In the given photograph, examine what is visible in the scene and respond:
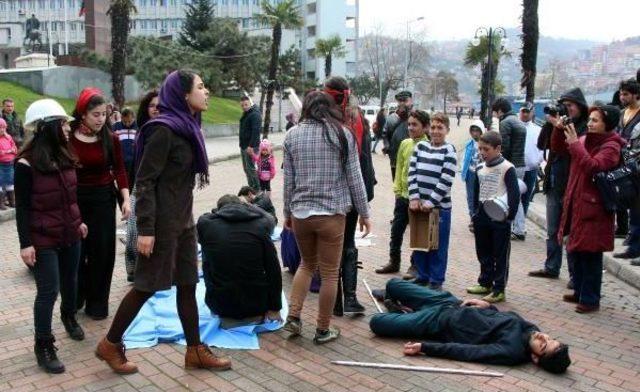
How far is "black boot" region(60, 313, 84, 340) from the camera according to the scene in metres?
4.73

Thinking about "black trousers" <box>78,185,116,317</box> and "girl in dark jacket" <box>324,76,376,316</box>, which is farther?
"girl in dark jacket" <box>324,76,376,316</box>

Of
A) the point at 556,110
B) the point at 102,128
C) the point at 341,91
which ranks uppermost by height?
the point at 341,91

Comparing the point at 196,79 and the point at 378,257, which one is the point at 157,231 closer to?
the point at 196,79

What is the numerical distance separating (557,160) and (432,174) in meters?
1.50

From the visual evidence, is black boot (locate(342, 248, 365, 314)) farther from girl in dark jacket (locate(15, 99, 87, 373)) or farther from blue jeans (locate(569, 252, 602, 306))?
girl in dark jacket (locate(15, 99, 87, 373))

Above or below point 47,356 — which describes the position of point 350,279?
above

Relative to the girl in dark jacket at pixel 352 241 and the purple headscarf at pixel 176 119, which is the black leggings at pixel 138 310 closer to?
the purple headscarf at pixel 176 119

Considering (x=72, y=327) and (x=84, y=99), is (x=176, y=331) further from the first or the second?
(x=84, y=99)

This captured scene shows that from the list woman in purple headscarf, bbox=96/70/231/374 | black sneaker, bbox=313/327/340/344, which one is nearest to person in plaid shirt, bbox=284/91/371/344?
black sneaker, bbox=313/327/340/344

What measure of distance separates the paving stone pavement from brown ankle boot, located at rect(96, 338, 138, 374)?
58 millimetres

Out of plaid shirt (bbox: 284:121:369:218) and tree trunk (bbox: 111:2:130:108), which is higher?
tree trunk (bbox: 111:2:130:108)

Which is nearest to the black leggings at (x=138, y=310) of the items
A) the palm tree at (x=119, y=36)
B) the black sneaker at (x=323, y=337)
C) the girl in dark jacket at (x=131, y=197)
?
the black sneaker at (x=323, y=337)

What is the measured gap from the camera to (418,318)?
4754 mm

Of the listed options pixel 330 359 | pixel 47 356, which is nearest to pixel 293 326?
pixel 330 359
